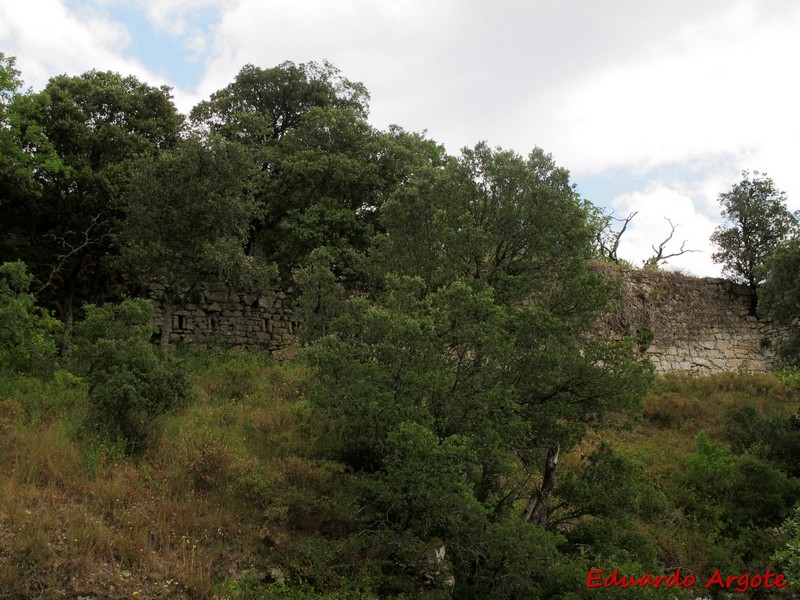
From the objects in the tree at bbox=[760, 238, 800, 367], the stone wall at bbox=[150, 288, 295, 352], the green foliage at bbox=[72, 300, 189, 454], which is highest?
the tree at bbox=[760, 238, 800, 367]

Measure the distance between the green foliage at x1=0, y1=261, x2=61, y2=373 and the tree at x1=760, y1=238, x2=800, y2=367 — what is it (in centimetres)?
1619

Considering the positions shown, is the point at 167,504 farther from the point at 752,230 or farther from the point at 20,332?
the point at 752,230

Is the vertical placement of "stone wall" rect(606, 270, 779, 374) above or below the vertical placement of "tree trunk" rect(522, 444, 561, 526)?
above

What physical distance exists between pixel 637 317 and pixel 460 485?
15125mm

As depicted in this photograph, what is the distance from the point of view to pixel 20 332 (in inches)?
442

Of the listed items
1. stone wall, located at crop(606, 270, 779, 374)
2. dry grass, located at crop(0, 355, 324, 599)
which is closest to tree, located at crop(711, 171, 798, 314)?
stone wall, located at crop(606, 270, 779, 374)

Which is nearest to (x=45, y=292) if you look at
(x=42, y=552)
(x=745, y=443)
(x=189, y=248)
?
(x=189, y=248)

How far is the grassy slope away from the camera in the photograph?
725 cm

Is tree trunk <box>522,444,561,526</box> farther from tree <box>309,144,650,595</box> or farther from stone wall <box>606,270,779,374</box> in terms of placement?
stone wall <box>606,270,779,374</box>

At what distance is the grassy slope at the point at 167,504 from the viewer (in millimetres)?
7250

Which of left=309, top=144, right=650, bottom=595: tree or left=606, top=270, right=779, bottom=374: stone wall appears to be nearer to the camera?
left=309, top=144, right=650, bottom=595: tree

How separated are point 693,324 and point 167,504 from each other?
57.5 feet

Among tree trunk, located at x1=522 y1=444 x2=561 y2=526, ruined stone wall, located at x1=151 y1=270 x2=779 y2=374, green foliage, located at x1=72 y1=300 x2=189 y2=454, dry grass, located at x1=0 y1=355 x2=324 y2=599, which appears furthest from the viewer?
ruined stone wall, located at x1=151 y1=270 x2=779 y2=374

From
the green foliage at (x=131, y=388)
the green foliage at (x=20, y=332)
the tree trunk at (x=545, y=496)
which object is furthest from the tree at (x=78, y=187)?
the tree trunk at (x=545, y=496)
